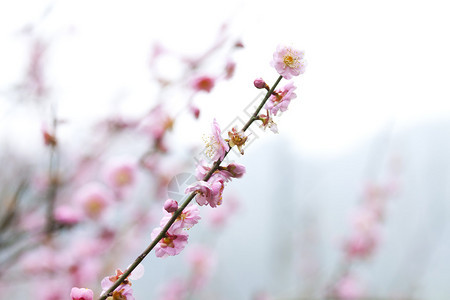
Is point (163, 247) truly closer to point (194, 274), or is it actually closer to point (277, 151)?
point (194, 274)

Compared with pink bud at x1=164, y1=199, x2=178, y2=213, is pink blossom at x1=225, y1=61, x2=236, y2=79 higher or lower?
higher

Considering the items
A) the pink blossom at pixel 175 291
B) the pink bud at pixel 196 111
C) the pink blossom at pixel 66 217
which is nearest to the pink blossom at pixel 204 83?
the pink bud at pixel 196 111

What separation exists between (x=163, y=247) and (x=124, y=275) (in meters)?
0.10

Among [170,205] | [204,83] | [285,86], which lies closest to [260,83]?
[285,86]

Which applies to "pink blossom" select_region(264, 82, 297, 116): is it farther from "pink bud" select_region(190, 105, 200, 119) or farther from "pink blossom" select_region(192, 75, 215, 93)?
"pink blossom" select_region(192, 75, 215, 93)

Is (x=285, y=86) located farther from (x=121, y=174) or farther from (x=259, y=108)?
(x=121, y=174)

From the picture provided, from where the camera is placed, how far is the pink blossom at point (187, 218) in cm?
80

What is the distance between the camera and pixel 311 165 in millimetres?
6535

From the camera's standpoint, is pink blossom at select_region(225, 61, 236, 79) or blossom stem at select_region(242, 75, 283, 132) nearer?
blossom stem at select_region(242, 75, 283, 132)

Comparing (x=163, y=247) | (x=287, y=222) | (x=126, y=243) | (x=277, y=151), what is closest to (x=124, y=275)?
(x=163, y=247)

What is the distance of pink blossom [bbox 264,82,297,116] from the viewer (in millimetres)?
803

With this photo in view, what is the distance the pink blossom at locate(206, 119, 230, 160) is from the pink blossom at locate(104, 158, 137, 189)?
184cm

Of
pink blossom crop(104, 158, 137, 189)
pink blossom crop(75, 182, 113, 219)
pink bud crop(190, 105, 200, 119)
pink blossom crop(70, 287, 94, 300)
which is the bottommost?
pink blossom crop(70, 287, 94, 300)

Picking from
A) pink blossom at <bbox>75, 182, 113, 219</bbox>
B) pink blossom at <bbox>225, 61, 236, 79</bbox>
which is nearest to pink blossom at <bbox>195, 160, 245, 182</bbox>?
pink blossom at <bbox>225, 61, 236, 79</bbox>
